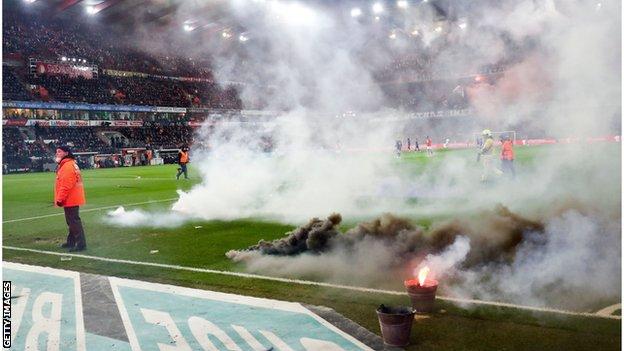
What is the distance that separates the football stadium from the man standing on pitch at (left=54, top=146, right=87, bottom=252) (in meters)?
0.03

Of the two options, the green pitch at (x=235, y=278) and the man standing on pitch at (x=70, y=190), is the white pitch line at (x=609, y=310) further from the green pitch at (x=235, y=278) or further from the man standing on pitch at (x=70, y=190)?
the man standing on pitch at (x=70, y=190)

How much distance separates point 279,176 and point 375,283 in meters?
11.9

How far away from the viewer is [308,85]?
19047 mm

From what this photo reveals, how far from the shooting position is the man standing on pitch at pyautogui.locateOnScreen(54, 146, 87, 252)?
8953 mm

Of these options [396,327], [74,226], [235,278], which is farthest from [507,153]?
[396,327]

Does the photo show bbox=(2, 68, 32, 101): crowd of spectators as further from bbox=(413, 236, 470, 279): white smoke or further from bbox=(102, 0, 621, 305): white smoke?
bbox=(413, 236, 470, 279): white smoke

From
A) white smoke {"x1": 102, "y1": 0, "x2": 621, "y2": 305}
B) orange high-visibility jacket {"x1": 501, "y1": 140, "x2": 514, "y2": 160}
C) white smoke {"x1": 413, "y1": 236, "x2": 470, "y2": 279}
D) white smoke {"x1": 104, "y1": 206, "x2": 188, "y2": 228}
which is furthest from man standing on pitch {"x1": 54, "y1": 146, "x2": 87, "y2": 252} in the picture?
orange high-visibility jacket {"x1": 501, "y1": 140, "x2": 514, "y2": 160}

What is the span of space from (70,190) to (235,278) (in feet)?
13.3

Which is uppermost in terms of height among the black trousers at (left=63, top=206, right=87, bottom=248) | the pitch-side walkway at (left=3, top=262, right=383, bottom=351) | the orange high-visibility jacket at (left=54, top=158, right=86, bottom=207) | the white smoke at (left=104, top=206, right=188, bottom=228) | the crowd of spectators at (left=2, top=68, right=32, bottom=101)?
the crowd of spectators at (left=2, top=68, right=32, bottom=101)

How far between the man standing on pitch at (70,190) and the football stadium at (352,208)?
0.03 m

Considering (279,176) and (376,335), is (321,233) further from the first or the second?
(279,176)

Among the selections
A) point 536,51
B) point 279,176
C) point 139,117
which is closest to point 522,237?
point 536,51

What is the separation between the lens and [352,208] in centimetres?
1286

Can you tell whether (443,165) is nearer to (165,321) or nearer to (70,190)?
(70,190)
